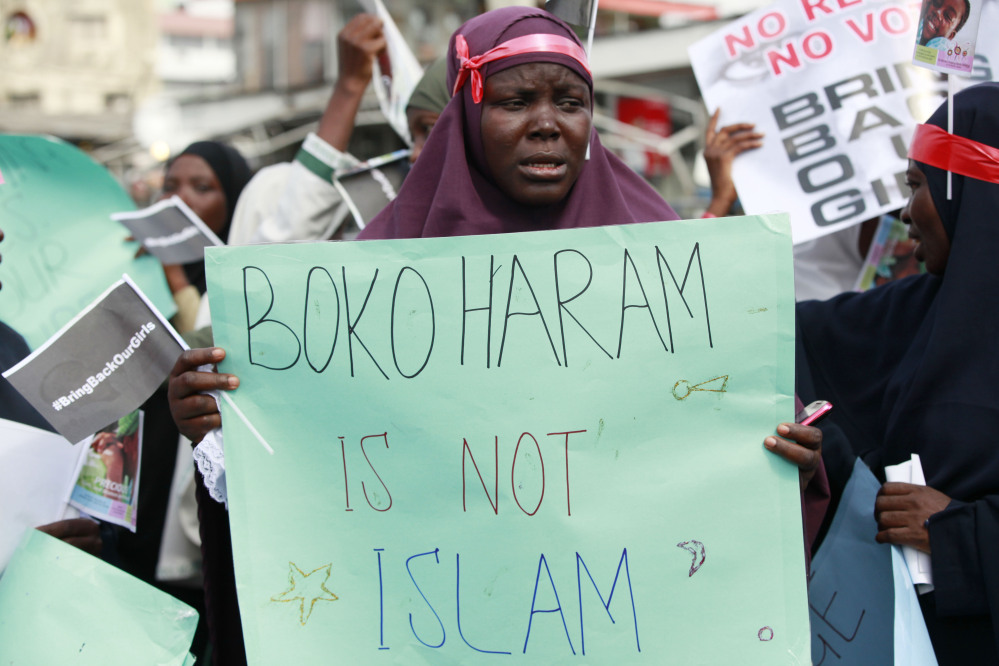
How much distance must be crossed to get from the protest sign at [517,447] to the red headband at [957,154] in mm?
711

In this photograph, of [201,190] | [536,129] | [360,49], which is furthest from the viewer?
[201,190]

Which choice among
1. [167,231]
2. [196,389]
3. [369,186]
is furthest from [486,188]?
[167,231]

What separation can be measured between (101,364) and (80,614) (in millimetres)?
481

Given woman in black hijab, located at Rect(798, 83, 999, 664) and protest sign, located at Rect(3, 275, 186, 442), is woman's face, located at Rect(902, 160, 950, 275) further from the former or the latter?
protest sign, located at Rect(3, 275, 186, 442)

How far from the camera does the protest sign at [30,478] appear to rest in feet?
5.98

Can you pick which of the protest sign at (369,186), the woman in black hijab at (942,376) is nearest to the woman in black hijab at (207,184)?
the protest sign at (369,186)

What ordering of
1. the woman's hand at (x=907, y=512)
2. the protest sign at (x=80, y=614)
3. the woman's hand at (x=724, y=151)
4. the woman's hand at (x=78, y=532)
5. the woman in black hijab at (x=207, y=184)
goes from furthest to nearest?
the woman in black hijab at (x=207, y=184)
the woman's hand at (x=724, y=151)
the woman's hand at (x=78, y=532)
the woman's hand at (x=907, y=512)
the protest sign at (x=80, y=614)

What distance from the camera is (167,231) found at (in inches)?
117

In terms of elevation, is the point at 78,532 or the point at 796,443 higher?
the point at 796,443

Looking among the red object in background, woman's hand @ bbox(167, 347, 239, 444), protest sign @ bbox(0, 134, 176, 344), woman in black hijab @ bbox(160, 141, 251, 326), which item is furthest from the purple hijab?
the red object in background

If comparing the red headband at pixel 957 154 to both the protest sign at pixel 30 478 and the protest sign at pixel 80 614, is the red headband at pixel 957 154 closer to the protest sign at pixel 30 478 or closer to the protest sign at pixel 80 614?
the protest sign at pixel 80 614

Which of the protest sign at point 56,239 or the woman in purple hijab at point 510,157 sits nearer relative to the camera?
the woman in purple hijab at point 510,157

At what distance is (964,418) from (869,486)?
241 mm

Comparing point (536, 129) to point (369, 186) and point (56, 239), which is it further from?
point (56, 239)
